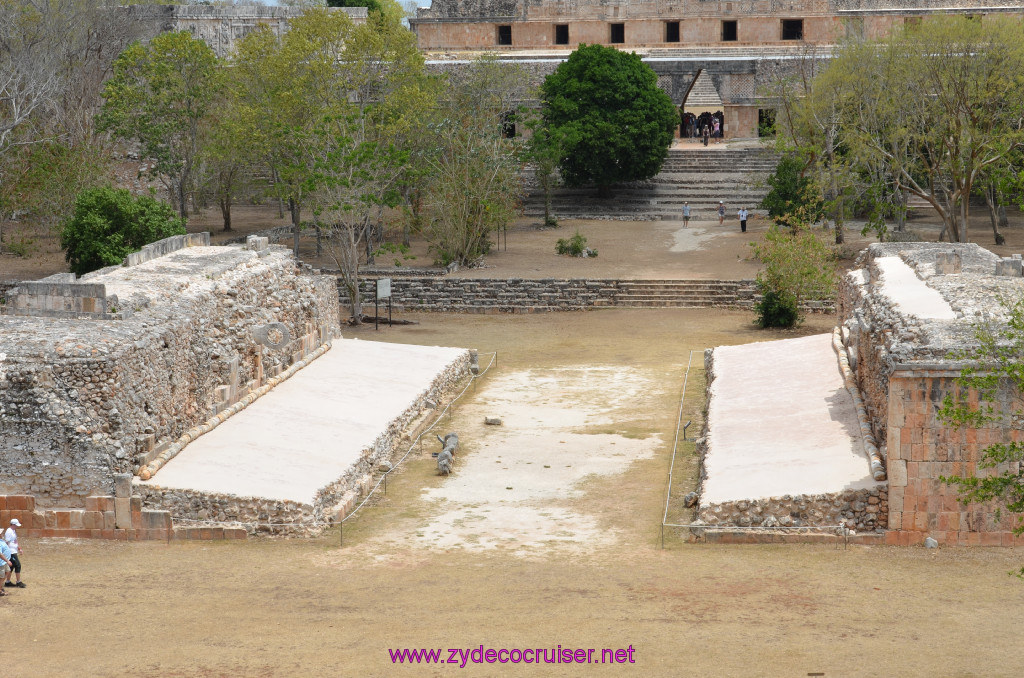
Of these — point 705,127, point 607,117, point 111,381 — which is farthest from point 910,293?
point 705,127

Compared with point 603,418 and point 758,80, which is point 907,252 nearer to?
point 603,418

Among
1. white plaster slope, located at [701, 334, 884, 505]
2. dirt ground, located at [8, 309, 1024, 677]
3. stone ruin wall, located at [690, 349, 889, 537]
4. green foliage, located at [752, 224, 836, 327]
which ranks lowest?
dirt ground, located at [8, 309, 1024, 677]

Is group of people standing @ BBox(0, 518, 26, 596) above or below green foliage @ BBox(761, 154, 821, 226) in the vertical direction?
below

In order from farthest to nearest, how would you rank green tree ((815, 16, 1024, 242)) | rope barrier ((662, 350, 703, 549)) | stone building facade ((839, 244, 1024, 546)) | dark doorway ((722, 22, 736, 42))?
dark doorway ((722, 22, 736, 42)) → green tree ((815, 16, 1024, 242)) → rope barrier ((662, 350, 703, 549)) → stone building facade ((839, 244, 1024, 546))

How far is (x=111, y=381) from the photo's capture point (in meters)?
14.7

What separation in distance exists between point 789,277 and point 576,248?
26.9ft

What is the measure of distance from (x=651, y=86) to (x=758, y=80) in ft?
21.2

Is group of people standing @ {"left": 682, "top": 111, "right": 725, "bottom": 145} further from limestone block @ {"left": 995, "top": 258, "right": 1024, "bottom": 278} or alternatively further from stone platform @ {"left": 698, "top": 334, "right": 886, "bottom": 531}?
limestone block @ {"left": 995, "top": 258, "right": 1024, "bottom": 278}

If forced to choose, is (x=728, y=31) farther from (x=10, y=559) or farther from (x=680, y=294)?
(x=10, y=559)

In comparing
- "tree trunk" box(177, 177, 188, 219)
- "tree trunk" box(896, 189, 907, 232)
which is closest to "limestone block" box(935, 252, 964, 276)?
"tree trunk" box(896, 189, 907, 232)

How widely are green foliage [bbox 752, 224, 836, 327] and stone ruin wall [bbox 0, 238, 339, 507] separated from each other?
1261cm

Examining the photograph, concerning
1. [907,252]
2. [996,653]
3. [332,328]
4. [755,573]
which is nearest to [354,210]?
[332,328]

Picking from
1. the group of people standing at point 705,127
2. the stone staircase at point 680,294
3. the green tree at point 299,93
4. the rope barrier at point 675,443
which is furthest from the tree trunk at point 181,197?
the group of people standing at point 705,127

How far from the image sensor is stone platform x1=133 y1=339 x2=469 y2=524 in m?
14.8
